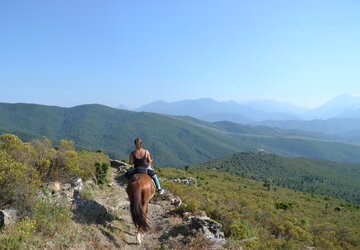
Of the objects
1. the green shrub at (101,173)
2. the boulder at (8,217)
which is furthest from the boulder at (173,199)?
the boulder at (8,217)

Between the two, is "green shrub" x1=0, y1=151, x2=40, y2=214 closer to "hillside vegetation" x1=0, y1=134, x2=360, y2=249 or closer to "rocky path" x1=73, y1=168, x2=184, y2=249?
"hillside vegetation" x1=0, y1=134, x2=360, y2=249

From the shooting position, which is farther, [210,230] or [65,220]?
[210,230]

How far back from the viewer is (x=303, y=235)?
1083 centimetres

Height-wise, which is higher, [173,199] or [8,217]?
[8,217]

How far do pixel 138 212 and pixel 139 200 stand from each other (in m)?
0.40

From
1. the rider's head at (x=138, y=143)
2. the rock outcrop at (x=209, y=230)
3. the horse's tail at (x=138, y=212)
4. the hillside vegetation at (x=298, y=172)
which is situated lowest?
the hillside vegetation at (x=298, y=172)

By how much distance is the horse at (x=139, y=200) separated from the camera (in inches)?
284

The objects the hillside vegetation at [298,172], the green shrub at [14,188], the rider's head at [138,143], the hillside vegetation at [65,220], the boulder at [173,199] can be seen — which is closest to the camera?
the hillside vegetation at [65,220]

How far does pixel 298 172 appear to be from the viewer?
459 ft

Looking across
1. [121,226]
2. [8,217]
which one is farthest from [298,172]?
[8,217]

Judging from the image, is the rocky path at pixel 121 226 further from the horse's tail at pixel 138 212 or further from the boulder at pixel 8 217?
the boulder at pixel 8 217

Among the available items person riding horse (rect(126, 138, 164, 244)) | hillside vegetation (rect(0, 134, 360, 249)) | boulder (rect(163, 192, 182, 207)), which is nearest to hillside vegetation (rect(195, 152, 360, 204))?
boulder (rect(163, 192, 182, 207))

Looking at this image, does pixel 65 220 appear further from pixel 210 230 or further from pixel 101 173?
pixel 101 173

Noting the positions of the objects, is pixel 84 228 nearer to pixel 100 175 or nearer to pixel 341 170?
pixel 100 175
